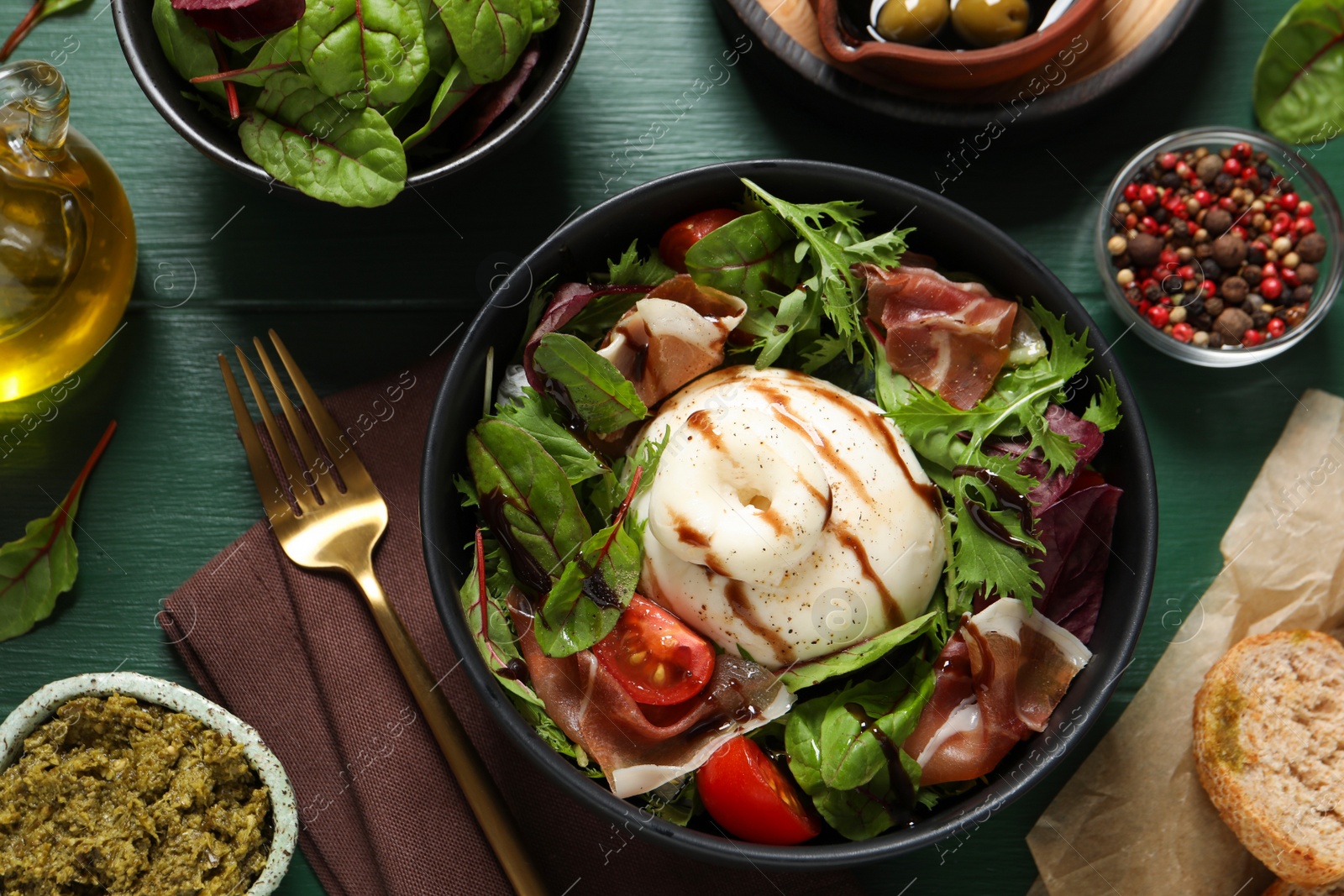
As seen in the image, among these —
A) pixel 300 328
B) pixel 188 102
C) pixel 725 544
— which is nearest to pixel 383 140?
pixel 188 102

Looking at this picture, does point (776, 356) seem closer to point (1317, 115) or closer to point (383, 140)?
point (383, 140)

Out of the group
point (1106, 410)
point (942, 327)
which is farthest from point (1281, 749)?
point (942, 327)

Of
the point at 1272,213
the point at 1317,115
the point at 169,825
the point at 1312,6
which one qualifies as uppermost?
the point at 1312,6

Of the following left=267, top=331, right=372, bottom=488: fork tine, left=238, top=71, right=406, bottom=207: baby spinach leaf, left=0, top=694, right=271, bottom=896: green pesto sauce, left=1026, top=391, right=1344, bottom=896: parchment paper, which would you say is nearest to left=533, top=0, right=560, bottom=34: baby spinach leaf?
left=238, top=71, right=406, bottom=207: baby spinach leaf

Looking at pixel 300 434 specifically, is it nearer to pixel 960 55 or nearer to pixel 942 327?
pixel 942 327

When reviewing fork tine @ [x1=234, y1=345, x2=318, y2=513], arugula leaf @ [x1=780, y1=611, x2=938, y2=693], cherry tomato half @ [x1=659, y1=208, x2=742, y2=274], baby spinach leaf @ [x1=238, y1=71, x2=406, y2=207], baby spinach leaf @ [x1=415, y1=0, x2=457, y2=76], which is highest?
baby spinach leaf @ [x1=415, y1=0, x2=457, y2=76]

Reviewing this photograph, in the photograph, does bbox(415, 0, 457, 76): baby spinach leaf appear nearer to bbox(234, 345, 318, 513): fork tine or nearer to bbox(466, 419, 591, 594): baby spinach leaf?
bbox(466, 419, 591, 594): baby spinach leaf

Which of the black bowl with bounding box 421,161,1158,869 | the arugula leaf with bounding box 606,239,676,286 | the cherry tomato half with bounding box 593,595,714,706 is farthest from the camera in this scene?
the arugula leaf with bounding box 606,239,676,286

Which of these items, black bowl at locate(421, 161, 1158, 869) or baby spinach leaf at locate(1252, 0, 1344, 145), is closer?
black bowl at locate(421, 161, 1158, 869)
